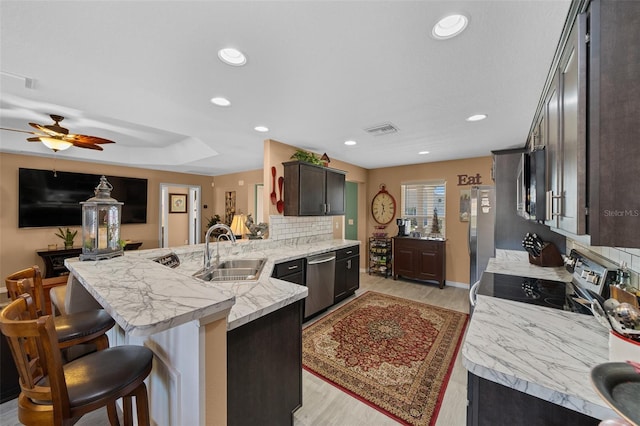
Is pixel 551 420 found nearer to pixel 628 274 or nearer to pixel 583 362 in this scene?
pixel 583 362

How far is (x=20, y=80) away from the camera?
1860 mm

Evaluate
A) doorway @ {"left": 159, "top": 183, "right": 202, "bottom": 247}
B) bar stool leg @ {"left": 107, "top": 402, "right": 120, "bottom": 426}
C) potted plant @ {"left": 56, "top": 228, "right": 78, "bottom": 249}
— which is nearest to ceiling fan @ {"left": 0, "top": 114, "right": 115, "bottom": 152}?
potted plant @ {"left": 56, "top": 228, "right": 78, "bottom": 249}

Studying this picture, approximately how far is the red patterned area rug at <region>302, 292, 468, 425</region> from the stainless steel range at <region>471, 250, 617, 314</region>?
0.90 metres

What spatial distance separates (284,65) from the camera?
1.64m

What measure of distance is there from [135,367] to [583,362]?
1.80 meters

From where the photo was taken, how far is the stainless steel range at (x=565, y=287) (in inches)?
52.5

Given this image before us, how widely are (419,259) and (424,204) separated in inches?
45.5

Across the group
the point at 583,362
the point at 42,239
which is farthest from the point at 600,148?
the point at 42,239

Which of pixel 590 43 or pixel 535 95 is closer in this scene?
pixel 590 43

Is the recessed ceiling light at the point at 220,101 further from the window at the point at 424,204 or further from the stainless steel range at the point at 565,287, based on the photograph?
the window at the point at 424,204

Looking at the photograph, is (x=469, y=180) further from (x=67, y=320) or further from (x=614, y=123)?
(x=67, y=320)

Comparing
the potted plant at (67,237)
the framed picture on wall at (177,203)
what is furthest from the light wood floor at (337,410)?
the framed picture on wall at (177,203)

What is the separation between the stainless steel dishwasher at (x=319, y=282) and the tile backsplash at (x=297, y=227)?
0.66m

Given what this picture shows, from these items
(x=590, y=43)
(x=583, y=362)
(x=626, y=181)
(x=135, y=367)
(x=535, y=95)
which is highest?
(x=535, y=95)
